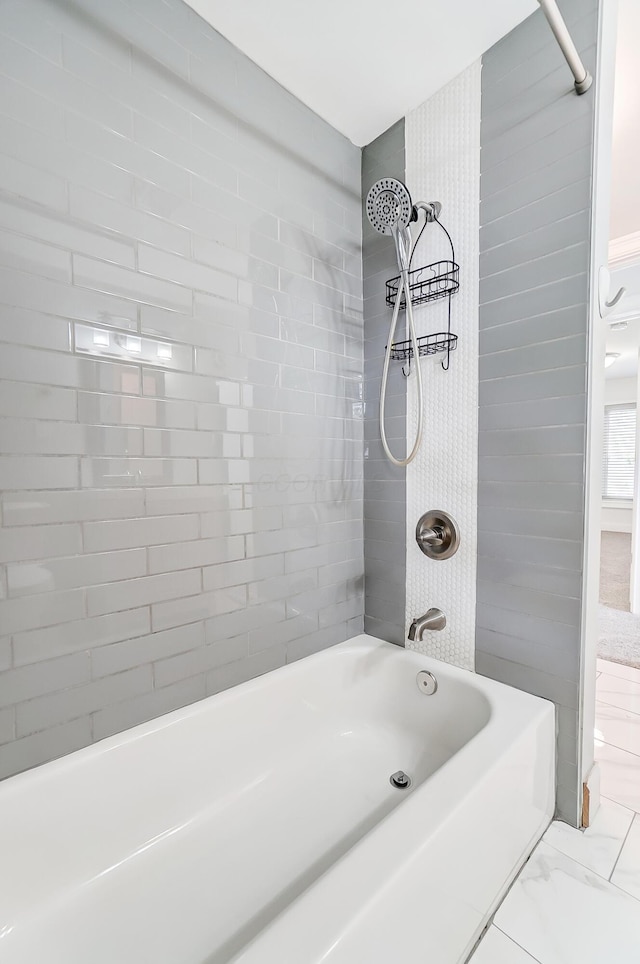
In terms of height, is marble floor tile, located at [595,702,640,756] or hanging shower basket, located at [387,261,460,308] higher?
hanging shower basket, located at [387,261,460,308]

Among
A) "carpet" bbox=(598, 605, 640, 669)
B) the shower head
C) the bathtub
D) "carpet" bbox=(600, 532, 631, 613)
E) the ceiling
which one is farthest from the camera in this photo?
"carpet" bbox=(600, 532, 631, 613)

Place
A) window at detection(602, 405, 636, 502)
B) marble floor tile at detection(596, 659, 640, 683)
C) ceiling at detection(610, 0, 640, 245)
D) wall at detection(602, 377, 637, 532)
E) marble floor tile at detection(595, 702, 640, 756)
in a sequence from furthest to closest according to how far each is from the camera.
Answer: window at detection(602, 405, 636, 502) → wall at detection(602, 377, 637, 532) → marble floor tile at detection(596, 659, 640, 683) → marble floor tile at detection(595, 702, 640, 756) → ceiling at detection(610, 0, 640, 245)

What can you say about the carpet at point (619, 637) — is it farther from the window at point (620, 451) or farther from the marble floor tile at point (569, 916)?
the window at point (620, 451)

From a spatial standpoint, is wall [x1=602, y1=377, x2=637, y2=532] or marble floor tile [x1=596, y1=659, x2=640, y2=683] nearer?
marble floor tile [x1=596, y1=659, x2=640, y2=683]

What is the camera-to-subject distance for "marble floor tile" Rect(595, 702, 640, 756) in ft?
5.47

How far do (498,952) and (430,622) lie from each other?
2.60 ft

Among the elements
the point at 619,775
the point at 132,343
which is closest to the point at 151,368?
the point at 132,343

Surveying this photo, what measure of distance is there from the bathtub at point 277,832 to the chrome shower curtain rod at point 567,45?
163cm

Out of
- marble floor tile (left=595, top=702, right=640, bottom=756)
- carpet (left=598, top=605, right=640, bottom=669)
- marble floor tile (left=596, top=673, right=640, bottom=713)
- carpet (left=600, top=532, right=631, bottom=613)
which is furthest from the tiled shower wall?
carpet (left=600, top=532, right=631, bottom=613)

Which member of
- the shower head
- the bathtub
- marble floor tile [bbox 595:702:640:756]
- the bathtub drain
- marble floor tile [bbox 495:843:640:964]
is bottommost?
marble floor tile [bbox 595:702:640:756]

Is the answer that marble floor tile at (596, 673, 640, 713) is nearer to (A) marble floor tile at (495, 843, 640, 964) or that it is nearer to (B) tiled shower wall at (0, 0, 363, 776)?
(A) marble floor tile at (495, 843, 640, 964)

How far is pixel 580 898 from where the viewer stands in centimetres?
104

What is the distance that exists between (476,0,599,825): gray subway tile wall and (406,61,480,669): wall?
1.6 inches

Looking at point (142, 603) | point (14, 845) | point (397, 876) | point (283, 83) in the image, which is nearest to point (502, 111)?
point (283, 83)
